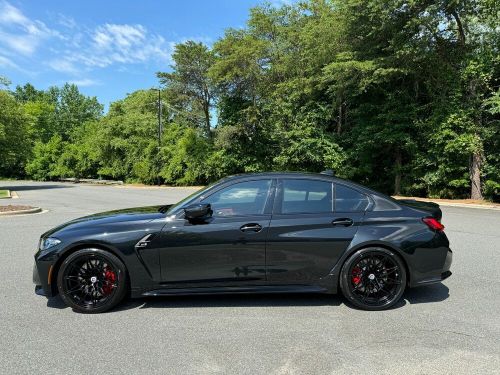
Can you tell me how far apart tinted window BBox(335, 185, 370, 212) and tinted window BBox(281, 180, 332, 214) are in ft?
0.31

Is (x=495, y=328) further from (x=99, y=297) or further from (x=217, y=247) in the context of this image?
(x=99, y=297)

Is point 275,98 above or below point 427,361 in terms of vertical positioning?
above

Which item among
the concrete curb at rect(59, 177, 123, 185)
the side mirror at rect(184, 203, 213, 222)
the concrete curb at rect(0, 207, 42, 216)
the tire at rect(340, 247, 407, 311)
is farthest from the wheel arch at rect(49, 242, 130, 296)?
the concrete curb at rect(59, 177, 123, 185)

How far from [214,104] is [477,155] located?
34473 mm

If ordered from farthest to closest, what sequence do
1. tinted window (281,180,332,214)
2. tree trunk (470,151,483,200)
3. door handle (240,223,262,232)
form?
tree trunk (470,151,483,200) < tinted window (281,180,332,214) < door handle (240,223,262,232)

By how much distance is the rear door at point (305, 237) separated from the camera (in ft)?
16.1

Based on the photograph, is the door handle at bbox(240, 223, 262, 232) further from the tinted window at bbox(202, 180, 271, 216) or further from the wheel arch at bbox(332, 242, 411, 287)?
the wheel arch at bbox(332, 242, 411, 287)

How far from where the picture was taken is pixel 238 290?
4.98m

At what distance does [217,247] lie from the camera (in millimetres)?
4867

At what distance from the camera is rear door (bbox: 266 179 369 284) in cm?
492

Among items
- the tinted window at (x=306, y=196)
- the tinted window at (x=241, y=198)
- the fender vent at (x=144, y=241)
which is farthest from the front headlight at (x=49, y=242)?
the tinted window at (x=306, y=196)

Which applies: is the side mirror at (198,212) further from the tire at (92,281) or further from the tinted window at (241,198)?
the tire at (92,281)

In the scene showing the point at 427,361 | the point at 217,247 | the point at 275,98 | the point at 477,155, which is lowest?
the point at 427,361

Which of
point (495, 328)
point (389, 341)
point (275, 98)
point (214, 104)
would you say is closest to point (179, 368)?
point (389, 341)
